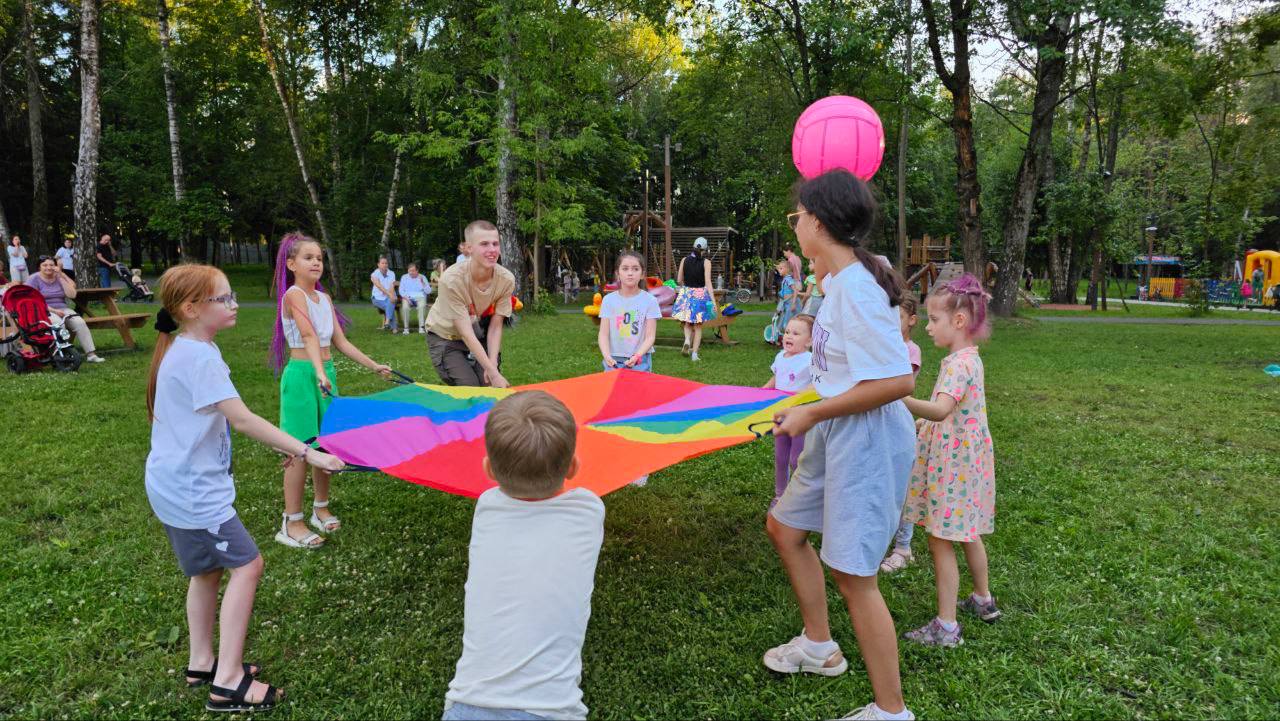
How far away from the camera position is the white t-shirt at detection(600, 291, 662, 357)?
5.12 meters

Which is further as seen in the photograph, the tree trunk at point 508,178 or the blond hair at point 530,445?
the tree trunk at point 508,178

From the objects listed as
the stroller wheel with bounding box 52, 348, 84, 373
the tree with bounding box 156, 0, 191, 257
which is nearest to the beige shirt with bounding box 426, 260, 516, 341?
the stroller wheel with bounding box 52, 348, 84, 373

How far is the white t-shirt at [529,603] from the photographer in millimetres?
1674

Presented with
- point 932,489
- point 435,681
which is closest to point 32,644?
point 435,681

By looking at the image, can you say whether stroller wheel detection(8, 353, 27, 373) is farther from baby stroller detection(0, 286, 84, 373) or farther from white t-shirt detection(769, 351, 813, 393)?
white t-shirt detection(769, 351, 813, 393)

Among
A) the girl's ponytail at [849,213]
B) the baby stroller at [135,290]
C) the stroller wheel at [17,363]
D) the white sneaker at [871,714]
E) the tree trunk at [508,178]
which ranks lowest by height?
the white sneaker at [871,714]

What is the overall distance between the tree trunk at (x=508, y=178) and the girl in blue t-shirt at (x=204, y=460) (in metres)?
15.3

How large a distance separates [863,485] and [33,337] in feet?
36.2

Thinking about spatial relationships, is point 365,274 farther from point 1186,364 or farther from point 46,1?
point 1186,364

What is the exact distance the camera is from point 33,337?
29.7ft

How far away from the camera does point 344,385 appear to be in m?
8.48

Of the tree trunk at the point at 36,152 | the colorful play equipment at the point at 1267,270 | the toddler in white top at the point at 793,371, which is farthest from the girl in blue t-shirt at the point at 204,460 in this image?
the colorful play equipment at the point at 1267,270

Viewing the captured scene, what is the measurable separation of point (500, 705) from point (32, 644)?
2.73m

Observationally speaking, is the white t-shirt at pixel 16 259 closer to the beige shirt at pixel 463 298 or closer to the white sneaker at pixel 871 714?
the beige shirt at pixel 463 298
